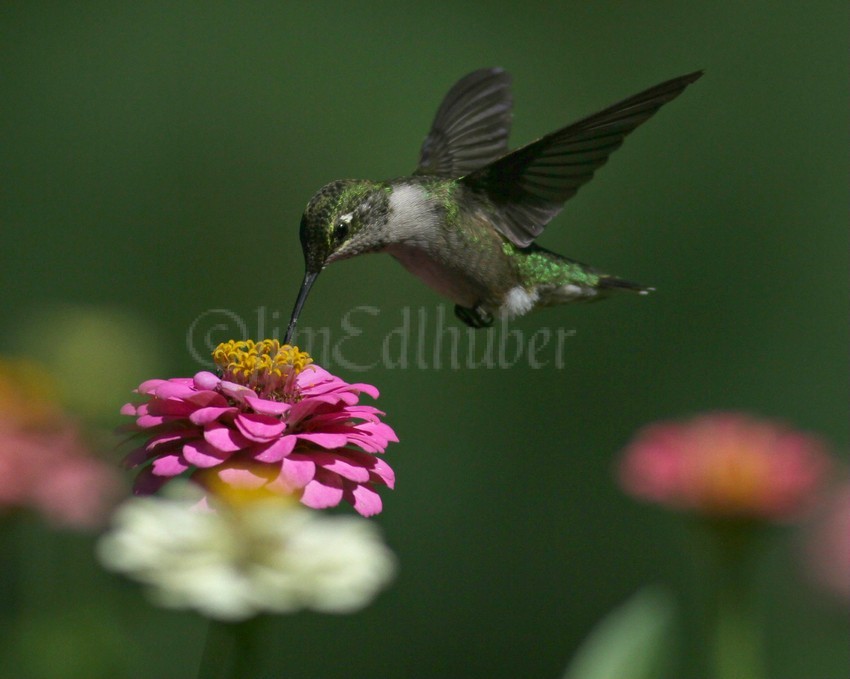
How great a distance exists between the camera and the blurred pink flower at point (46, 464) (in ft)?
5.17

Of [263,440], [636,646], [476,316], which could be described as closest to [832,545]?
[476,316]

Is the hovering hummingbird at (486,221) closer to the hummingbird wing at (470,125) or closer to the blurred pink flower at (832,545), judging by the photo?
the hummingbird wing at (470,125)

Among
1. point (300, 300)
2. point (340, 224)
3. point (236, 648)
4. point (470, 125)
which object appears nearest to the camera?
point (236, 648)

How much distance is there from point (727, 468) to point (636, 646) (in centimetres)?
71

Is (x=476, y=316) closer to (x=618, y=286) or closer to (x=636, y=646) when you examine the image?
(x=618, y=286)

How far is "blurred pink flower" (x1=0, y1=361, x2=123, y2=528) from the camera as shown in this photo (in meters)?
1.58

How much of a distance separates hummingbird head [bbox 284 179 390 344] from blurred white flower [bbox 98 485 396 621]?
0.49 m

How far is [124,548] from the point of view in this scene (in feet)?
3.35

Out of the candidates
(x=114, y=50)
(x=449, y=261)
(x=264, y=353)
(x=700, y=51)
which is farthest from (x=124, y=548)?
(x=700, y=51)

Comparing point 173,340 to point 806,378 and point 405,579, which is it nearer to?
point 405,579

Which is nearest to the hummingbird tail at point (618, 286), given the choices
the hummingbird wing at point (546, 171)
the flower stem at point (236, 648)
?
the hummingbird wing at point (546, 171)

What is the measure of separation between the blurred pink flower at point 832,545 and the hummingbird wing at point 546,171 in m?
0.71

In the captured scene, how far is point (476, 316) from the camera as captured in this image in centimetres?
202

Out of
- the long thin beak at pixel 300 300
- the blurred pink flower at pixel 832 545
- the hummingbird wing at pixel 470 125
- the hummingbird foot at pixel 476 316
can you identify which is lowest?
the blurred pink flower at pixel 832 545
